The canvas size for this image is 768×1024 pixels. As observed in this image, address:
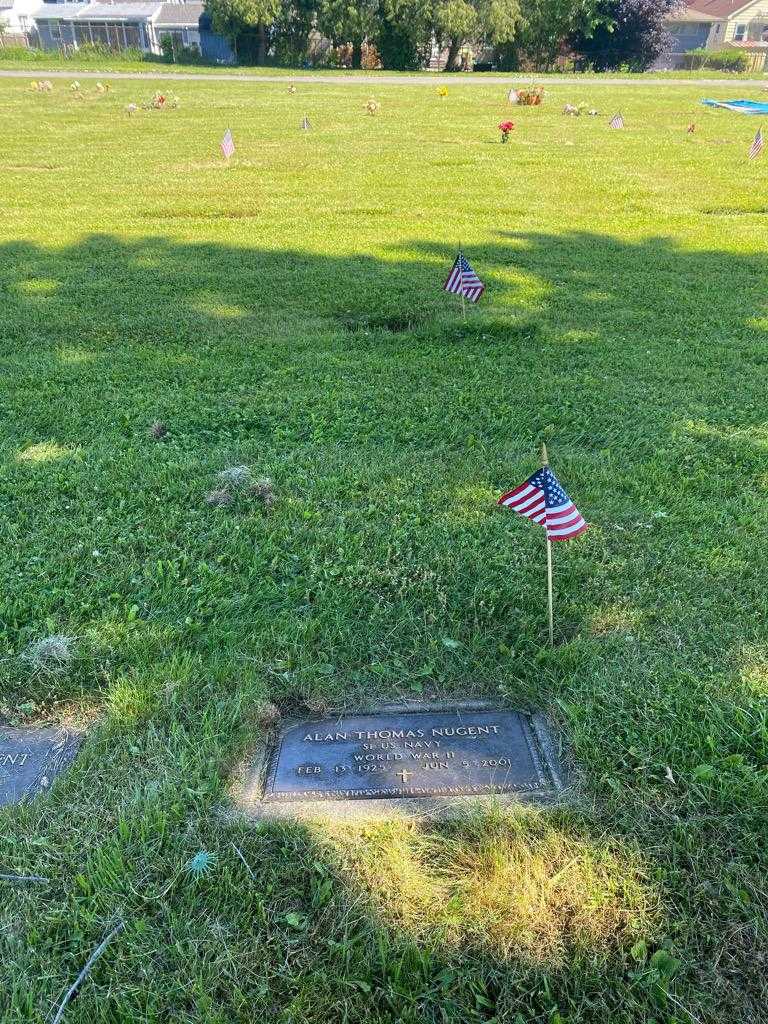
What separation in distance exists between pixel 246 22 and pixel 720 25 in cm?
4396

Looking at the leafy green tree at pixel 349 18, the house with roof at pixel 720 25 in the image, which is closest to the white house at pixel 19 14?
the leafy green tree at pixel 349 18

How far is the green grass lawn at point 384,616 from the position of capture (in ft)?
6.18

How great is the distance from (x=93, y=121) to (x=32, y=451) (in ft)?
62.2

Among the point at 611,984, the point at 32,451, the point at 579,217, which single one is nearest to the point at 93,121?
the point at 579,217

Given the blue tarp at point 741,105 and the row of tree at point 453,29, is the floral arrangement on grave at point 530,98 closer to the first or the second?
the blue tarp at point 741,105

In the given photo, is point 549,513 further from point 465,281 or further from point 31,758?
point 465,281

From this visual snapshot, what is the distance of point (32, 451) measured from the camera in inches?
165

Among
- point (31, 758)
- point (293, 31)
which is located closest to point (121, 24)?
point (293, 31)

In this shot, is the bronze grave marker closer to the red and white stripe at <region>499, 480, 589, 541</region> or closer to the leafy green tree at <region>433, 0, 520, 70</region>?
the red and white stripe at <region>499, 480, 589, 541</region>

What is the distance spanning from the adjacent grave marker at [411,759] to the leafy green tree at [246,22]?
4241 cm

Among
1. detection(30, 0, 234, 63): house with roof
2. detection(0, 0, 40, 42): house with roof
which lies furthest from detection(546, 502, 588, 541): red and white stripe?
detection(0, 0, 40, 42): house with roof

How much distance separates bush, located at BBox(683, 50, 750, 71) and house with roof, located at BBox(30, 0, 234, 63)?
32.8 metres

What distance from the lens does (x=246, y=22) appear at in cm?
3644

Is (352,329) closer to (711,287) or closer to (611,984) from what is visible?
(711,287)
